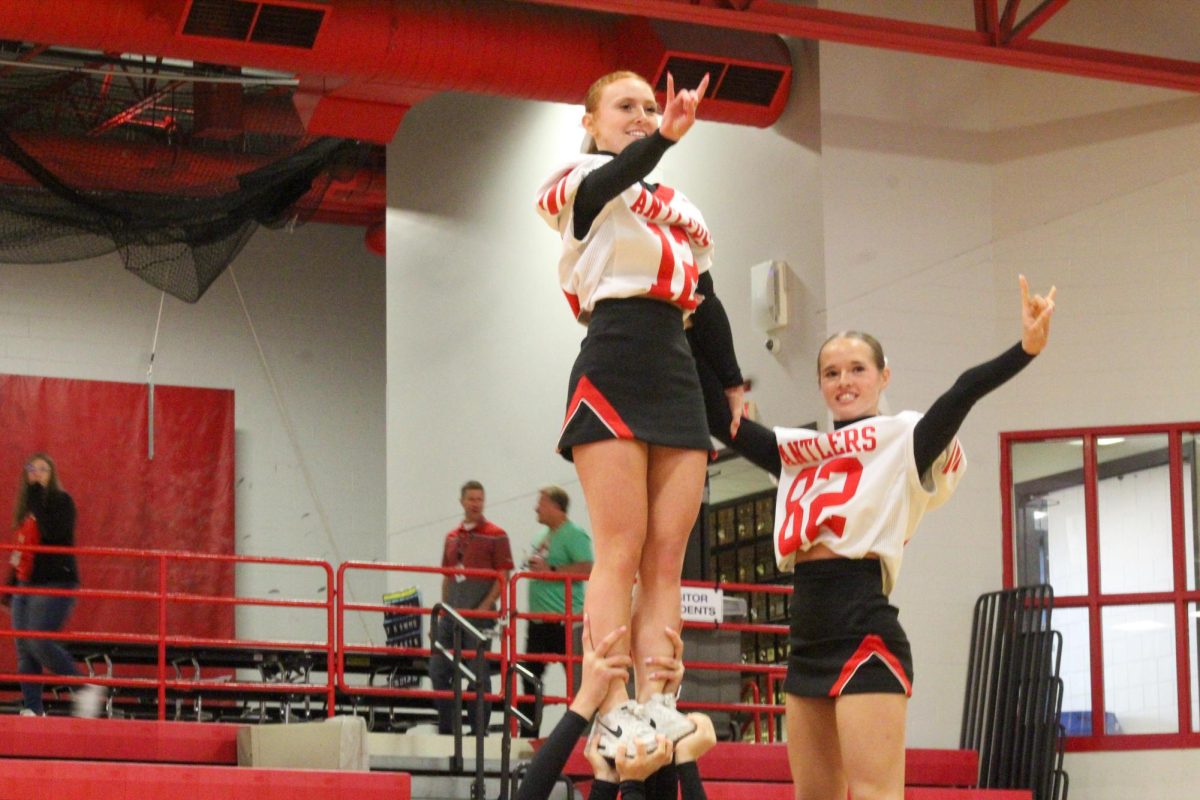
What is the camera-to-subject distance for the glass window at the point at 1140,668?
869cm

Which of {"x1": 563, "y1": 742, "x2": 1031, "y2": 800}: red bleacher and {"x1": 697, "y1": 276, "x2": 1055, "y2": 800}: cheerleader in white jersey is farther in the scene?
{"x1": 563, "y1": 742, "x2": 1031, "y2": 800}: red bleacher

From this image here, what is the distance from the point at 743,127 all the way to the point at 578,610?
2.95 meters

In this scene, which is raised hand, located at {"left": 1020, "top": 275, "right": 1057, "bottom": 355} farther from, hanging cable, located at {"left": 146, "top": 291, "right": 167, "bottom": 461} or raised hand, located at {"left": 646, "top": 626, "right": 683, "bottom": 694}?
hanging cable, located at {"left": 146, "top": 291, "right": 167, "bottom": 461}

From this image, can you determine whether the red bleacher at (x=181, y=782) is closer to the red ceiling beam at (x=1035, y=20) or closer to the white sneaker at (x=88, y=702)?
the white sneaker at (x=88, y=702)

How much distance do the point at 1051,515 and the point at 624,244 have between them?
631 cm

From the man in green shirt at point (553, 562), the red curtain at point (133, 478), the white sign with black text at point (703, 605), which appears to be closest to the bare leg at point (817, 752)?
the white sign with black text at point (703, 605)

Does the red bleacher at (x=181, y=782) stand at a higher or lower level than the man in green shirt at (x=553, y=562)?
lower

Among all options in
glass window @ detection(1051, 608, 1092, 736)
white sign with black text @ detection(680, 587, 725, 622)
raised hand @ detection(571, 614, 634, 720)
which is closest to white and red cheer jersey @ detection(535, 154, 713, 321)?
raised hand @ detection(571, 614, 634, 720)

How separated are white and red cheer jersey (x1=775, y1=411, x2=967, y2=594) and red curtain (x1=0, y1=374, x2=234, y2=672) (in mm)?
11238

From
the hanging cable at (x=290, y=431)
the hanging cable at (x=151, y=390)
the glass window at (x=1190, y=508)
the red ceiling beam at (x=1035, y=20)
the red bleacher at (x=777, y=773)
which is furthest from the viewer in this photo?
the hanging cable at (x=290, y=431)

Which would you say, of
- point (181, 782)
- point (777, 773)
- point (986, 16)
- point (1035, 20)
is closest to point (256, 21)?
point (986, 16)

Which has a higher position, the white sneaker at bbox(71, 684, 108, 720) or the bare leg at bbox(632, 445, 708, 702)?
the bare leg at bbox(632, 445, 708, 702)

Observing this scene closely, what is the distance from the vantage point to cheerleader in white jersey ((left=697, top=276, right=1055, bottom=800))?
3.49m

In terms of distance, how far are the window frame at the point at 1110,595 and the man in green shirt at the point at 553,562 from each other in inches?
89.6
